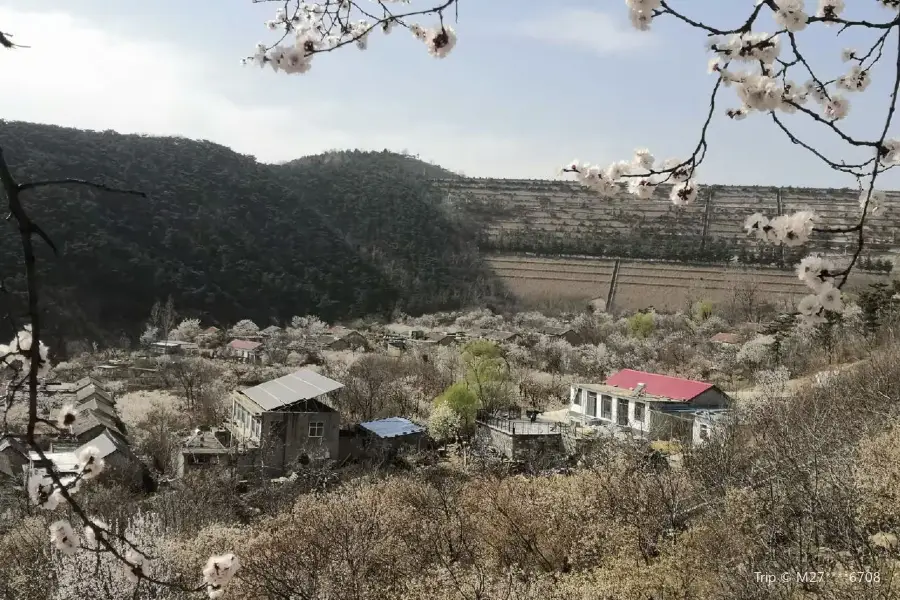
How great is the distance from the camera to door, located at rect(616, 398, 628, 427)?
766 inches

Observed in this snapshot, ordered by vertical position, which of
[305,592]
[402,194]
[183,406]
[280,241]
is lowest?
[183,406]

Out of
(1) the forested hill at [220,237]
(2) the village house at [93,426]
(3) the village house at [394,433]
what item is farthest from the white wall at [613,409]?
(1) the forested hill at [220,237]

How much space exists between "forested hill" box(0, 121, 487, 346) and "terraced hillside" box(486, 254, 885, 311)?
12.5 ft

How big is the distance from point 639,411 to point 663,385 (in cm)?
124

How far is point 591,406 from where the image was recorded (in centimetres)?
2084

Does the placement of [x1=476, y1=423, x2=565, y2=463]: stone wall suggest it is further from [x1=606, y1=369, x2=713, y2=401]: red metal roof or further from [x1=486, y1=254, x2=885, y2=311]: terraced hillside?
[x1=486, y1=254, x2=885, y2=311]: terraced hillside

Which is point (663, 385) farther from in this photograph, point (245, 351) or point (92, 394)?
point (245, 351)

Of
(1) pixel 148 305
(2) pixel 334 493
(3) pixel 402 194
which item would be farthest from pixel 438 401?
(3) pixel 402 194

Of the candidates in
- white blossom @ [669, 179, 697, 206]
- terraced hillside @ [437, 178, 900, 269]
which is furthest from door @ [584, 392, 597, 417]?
terraced hillside @ [437, 178, 900, 269]

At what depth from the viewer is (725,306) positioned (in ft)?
145

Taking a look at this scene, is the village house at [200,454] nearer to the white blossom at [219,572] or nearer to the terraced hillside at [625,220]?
the white blossom at [219,572]

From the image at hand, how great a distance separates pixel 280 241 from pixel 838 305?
2046 inches

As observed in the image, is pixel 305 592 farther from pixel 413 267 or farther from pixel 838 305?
pixel 413 267

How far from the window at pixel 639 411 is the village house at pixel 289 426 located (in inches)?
323
